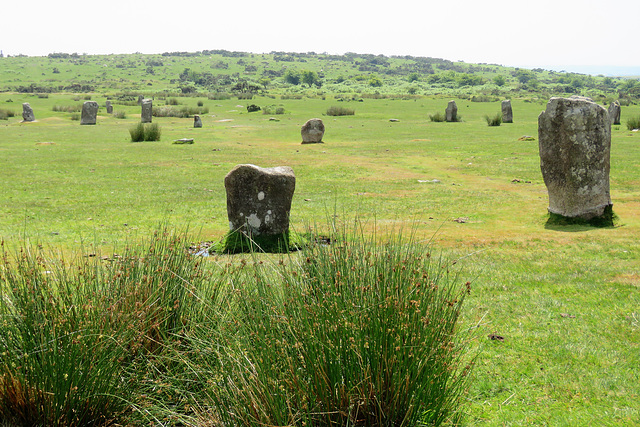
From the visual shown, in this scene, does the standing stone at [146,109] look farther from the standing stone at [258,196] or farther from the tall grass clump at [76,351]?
the tall grass clump at [76,351]

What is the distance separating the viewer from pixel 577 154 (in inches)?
512

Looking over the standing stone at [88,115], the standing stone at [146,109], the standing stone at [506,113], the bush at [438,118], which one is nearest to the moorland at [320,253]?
the standing stone at [88,115]

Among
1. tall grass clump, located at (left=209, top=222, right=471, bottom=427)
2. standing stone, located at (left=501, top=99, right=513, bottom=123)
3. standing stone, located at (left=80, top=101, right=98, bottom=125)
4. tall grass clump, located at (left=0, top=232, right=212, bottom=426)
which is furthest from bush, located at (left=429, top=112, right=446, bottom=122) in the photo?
tall grass clump, located at (left=0, top=232, right=212, bottom=426)

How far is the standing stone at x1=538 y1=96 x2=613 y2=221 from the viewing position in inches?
507

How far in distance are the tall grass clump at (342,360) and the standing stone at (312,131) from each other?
27.0 metres

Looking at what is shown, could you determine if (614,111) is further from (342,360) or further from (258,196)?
(342,360)

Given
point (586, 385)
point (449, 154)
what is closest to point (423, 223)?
point (586, 385)

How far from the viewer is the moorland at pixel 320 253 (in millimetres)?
4250

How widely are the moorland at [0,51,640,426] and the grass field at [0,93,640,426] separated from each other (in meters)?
0.04

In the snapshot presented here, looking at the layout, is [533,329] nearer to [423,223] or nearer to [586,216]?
[423,223]

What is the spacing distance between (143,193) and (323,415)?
592 inches

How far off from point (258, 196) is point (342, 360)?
7668mm

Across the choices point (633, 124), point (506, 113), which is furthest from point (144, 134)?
point (633, 124)

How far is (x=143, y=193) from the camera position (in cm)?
1756
